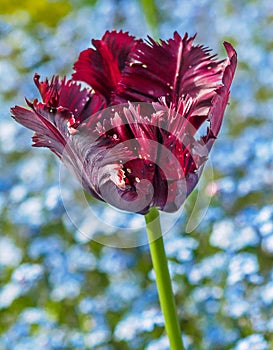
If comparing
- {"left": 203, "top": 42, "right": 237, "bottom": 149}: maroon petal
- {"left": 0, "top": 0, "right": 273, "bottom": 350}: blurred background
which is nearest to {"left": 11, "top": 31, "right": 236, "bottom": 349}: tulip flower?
{"left": 203, "top": 42, "right": 237, "bottom": 149}: maroon petal

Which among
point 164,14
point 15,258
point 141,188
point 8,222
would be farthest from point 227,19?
point 141,188

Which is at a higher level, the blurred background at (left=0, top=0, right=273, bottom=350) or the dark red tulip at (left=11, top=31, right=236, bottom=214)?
the blurred background at (left=0, top=0, right=273, bottom=350)

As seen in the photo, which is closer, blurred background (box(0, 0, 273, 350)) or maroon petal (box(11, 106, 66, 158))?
maroon petal (box(11, 106, 66, 158))

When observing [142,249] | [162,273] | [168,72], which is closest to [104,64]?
[168,72]

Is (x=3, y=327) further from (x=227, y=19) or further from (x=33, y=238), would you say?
(x=227, y=19)

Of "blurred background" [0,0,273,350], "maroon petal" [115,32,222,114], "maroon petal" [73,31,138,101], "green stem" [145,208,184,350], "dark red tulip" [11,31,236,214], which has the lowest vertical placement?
"green stem" [145,208,184,350]

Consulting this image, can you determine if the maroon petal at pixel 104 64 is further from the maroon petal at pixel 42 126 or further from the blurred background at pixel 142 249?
the blurred background at pixel 142 249

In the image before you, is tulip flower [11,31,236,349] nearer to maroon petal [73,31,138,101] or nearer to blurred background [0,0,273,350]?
maroon petal [73,31,138,101]
